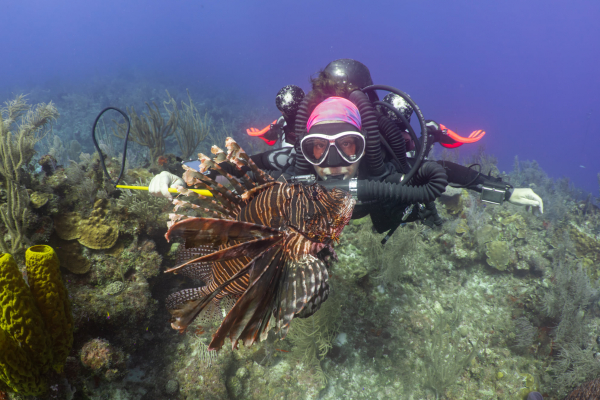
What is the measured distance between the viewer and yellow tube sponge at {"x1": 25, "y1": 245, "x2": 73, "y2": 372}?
188 cm

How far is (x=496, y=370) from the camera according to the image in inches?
157

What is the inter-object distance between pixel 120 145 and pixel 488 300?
18.1 meters

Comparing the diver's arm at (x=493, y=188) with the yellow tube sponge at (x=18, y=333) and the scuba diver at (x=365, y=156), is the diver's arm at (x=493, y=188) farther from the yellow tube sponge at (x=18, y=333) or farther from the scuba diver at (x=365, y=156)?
the yellow tube sponge at (x=18, y=333)

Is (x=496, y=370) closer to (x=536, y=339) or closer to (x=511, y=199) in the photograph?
(x=536, y=339)

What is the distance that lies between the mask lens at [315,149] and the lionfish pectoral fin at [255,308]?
1.56 m

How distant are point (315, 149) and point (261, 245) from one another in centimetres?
168

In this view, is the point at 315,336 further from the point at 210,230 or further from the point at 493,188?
the point at 210,230

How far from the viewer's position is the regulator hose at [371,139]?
110 inches

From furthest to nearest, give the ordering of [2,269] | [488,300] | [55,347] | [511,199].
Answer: [488,300] < [511,199] < [55,347] < [2,269]

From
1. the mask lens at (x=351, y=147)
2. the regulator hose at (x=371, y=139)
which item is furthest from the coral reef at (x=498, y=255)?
the mask lens at (x=351, y=147)

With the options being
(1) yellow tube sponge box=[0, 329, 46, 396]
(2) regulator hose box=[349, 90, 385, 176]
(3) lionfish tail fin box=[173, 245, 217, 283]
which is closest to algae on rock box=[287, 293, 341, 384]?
(3) lionfish tail fin box=[173, 245, 217, 283]

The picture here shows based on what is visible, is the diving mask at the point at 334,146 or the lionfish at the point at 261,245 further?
the diving mask at the point at 334,146

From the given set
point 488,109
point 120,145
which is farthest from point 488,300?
point 488,109

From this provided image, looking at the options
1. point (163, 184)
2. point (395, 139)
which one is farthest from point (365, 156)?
point (163, 184)
